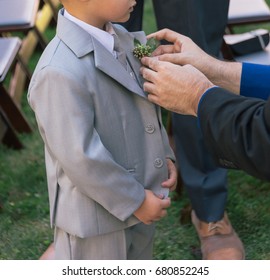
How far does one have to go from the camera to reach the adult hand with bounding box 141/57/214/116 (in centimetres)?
197

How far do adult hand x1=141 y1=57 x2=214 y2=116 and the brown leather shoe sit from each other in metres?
1.08

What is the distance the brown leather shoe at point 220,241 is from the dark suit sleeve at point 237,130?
3.49 ft

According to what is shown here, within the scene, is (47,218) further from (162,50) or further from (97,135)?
(97,135)

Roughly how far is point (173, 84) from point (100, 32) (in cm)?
28

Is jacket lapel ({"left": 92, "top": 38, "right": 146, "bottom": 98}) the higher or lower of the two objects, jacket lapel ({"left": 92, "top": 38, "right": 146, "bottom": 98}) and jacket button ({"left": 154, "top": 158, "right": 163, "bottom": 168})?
the higher

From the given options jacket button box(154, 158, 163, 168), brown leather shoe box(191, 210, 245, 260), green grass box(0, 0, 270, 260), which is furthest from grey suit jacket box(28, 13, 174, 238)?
green grass box(0, 0, 270, 260)

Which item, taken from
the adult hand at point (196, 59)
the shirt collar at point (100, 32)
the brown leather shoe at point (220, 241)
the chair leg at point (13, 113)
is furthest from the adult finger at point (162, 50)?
the chair leg at point (13, 113)

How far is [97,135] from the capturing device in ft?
6.06

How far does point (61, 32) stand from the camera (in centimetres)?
187

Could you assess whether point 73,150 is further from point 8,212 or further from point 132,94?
point 8,212

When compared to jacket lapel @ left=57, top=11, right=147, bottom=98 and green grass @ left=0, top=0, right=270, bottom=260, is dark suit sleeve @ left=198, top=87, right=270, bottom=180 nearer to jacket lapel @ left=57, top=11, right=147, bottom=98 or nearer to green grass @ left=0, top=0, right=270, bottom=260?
jacket lapel @ left=57, top=11, right=147, bottom=98

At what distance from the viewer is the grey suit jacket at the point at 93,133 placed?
178 centimetres

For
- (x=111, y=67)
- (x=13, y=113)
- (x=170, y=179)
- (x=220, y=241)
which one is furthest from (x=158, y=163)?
(x=13, y=113)

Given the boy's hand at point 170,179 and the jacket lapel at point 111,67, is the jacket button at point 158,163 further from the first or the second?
the jacket lapel at point 111,67
